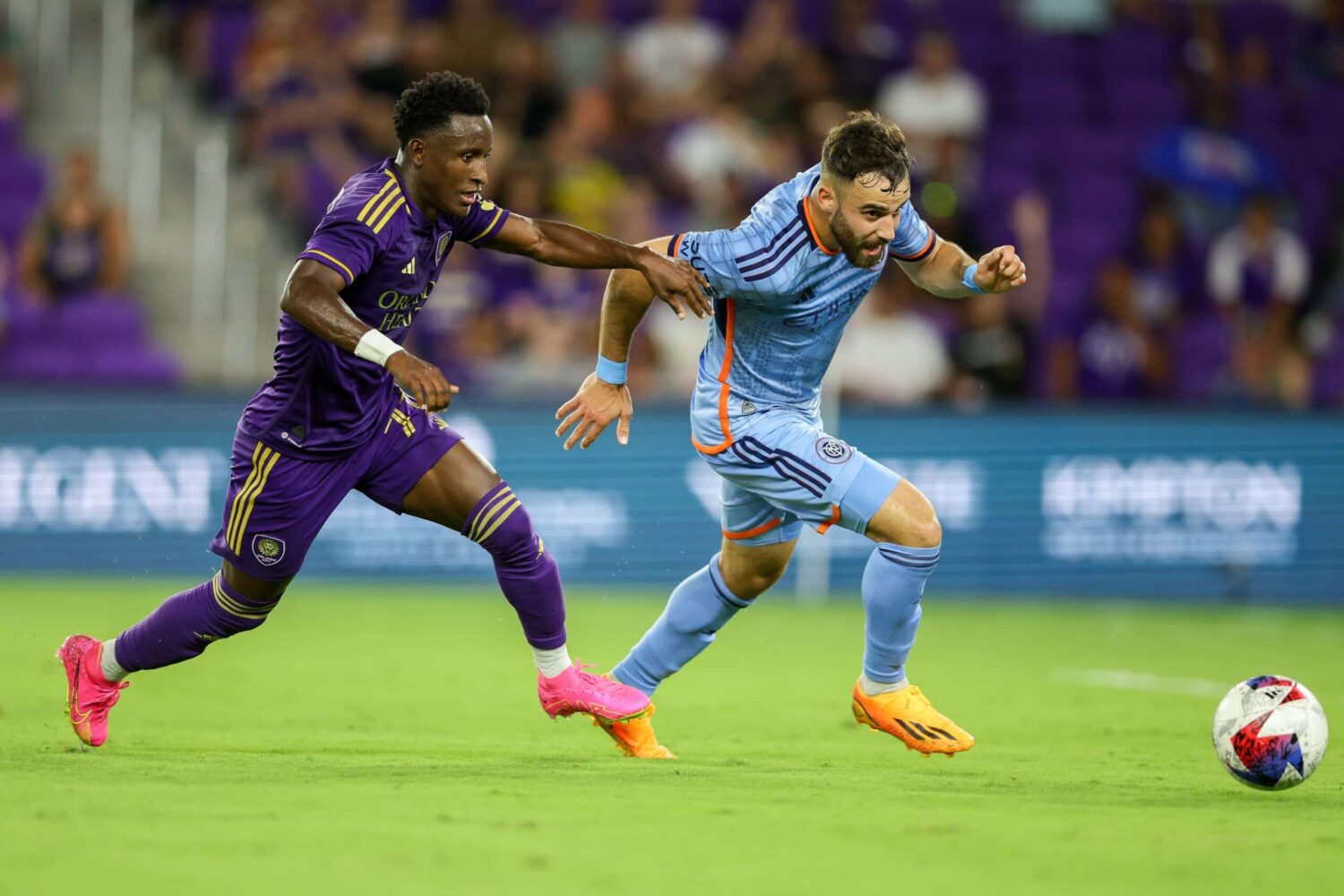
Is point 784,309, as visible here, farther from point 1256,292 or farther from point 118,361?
point 1256,292

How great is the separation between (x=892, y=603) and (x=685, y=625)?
938 millimetres

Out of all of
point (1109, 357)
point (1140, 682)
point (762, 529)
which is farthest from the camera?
point (1109, 357)

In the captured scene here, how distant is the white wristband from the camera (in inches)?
228

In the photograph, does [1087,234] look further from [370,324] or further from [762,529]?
[370,324]

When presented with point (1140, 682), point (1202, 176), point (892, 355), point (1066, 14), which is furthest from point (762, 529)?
point (1066, 14)

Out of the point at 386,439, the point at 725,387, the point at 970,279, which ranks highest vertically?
the point at 970,279

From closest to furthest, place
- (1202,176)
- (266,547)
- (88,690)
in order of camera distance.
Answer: (266,547) → (88,690) → (1202,176)

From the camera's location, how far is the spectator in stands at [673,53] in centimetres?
1736

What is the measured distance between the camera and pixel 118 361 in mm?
15172

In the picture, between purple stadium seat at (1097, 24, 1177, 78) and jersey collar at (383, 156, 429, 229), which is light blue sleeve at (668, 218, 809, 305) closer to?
jersey collar at (383, 156, 429, 229)

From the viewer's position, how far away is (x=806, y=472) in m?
6.63

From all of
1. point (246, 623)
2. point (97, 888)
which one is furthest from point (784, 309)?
point (97, 888)

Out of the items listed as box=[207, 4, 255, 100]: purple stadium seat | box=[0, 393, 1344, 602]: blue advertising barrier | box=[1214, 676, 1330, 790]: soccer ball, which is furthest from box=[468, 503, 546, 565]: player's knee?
box=[207, 4, 255, 100]: purple stadium seat

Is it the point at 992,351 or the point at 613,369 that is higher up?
the point at 613,369
